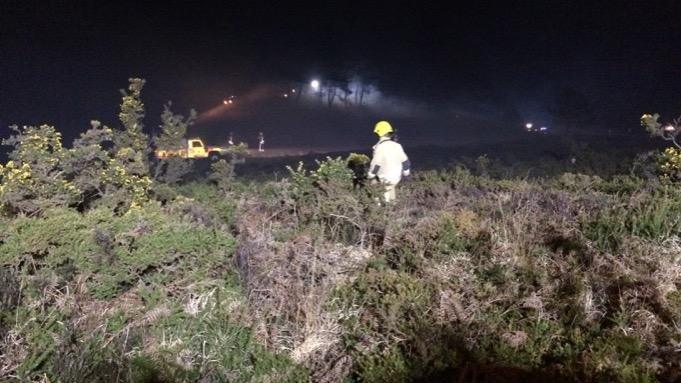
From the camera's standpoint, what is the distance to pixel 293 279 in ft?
16.6

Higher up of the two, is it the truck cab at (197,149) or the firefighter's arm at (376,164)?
the truck cab at (197,149)

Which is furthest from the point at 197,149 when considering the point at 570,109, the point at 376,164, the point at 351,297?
the point at 570,109

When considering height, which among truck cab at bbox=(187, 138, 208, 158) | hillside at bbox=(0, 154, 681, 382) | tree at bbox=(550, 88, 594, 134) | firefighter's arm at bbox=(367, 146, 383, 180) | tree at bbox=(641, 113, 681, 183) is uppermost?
tree at bbox=(550, 88, 594, 134)

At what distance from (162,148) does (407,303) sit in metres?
7.15

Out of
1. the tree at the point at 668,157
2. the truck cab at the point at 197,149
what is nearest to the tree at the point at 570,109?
the truck cab at the point at 197,149

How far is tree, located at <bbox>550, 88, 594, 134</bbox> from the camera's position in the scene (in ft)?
147

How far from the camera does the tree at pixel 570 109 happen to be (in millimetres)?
44719

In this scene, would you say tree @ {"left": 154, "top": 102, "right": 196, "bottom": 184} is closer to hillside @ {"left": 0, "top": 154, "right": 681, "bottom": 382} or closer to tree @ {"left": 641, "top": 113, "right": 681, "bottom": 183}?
hillside @ {"left": 0, "top": 154, "right": 681, "bottom": 382}

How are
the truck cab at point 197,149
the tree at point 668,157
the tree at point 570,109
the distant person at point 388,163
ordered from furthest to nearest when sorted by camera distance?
the tree at point 570,109, the truck cab at point 197,149, the tree at point 668,157, the distant person at point 388,163

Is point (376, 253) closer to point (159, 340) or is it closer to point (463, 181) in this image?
point (159, 340)

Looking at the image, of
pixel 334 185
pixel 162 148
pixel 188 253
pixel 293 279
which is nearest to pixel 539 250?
pixel 293 279

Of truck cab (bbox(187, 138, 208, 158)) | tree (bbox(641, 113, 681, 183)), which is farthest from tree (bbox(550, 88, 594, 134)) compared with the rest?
tree (bbox(641, 113, 681, 183))

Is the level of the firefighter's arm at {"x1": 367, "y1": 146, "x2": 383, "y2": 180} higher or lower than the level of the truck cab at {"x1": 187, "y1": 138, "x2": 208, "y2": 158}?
lower

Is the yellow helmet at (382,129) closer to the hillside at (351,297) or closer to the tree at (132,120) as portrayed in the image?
the hillside at (351,297)
